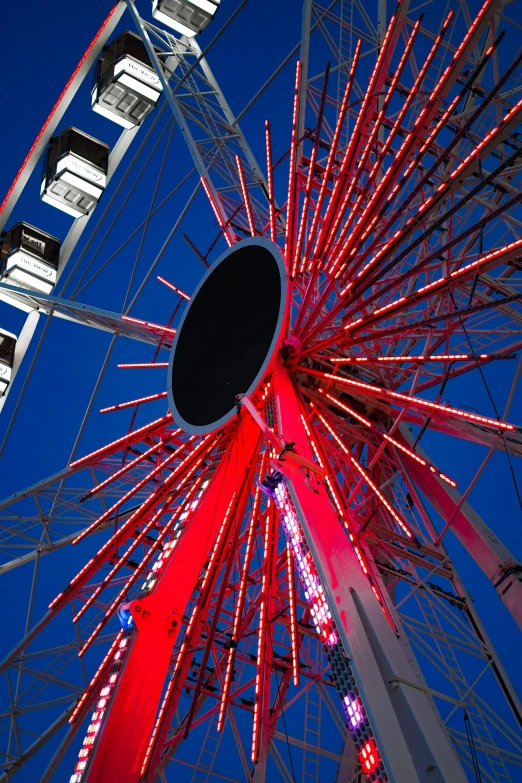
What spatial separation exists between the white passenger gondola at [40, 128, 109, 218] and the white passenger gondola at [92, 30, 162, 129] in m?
0.96

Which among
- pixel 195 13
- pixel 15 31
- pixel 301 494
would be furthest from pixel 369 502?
pixel 15 31

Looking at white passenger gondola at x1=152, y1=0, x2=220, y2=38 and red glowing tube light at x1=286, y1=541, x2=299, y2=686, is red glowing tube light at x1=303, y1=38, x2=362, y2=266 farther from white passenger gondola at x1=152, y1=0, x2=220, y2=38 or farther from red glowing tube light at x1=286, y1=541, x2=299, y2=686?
white passenger gondola at x1=152, y1=0, x2=220, y2=38

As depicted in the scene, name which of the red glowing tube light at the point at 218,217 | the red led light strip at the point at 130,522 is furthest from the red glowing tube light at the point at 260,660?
the red glowing tube light at the point at 218,217

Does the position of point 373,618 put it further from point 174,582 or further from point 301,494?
point 174,582

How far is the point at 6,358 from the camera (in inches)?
866

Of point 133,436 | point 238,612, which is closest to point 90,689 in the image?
point 238,612

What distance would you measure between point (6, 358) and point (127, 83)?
790 cm

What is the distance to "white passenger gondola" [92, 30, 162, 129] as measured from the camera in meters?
20.4

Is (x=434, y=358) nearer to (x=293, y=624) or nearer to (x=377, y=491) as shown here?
(x=377, y=491)

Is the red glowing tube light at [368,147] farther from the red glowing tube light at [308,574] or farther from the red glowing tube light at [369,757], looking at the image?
the red glowing tube light at [369,757]

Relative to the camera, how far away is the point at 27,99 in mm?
51719

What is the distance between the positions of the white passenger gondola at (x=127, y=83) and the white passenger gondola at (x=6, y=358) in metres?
6.50

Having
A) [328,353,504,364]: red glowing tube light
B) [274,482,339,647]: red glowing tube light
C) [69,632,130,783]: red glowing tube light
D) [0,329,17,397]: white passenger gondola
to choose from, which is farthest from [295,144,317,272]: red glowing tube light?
[0,329,17,397]: white passenger gondola

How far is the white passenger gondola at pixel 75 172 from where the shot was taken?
20.8m
